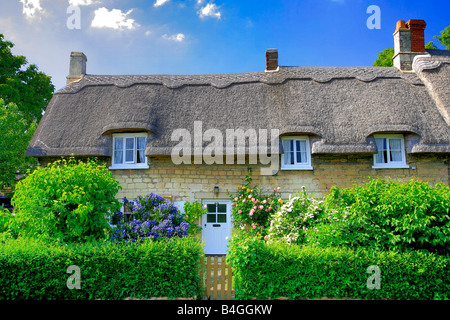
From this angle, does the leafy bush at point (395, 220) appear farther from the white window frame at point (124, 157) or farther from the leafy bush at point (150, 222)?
the white window frame at point (124, 157)

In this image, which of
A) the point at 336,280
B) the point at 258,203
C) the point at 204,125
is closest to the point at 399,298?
the point at 336,280

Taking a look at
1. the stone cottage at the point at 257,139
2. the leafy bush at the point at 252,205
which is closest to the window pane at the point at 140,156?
the stone cottage at the point at 257,139

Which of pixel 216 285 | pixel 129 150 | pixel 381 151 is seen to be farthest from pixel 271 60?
pixel 216 285

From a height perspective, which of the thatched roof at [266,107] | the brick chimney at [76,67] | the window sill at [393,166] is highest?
the brick chimney at [76,67]

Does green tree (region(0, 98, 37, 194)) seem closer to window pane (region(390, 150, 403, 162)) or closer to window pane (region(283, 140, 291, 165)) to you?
window pane (region(283, 140, 291, 165))

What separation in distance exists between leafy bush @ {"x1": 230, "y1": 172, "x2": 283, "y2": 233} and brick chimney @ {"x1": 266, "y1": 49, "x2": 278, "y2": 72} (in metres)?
5.08

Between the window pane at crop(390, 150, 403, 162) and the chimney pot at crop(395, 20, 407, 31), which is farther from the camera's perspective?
the chimney pot at crop(395, 20, 407, 31)

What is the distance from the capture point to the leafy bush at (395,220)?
213 inches

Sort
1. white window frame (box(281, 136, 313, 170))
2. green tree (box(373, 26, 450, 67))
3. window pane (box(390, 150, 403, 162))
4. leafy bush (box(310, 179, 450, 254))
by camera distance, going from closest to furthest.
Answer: leafy bush (box(310, 179, 450, 254)) < white window frame (box(281, 136, 313, 170)) < window pane (box(390, 150, 403, 162)) < green tree (box(373, 26, 450, 67))

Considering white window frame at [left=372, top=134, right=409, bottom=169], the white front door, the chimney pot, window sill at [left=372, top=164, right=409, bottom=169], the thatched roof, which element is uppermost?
the chimney pot

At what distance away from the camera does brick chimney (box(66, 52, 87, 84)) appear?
43.5ft

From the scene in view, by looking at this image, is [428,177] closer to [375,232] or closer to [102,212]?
[375,232]

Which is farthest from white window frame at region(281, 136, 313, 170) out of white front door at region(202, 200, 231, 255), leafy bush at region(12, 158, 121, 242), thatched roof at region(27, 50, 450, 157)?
leafy bush at region(12, 158, 121, 242)

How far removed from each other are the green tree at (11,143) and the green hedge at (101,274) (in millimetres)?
11573
